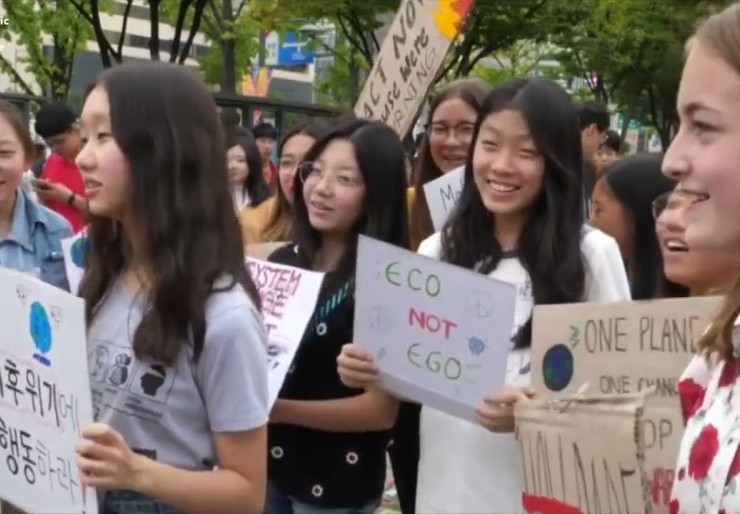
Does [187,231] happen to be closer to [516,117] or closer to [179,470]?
[179,470]

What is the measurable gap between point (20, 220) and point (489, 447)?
220 centimetres

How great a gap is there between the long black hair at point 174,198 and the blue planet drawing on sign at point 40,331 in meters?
0.14

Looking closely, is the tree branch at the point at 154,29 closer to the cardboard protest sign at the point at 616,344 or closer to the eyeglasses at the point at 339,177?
the eyeglasses at the point at 339,177

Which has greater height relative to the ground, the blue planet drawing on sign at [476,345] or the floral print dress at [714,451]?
the floral print dress at [714,451]

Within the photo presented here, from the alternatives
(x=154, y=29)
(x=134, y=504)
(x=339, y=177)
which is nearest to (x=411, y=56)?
(x=339, y=177)

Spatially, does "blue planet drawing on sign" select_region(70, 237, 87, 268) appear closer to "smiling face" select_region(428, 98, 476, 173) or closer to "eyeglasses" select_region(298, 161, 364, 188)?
"eyeglasses" select_region(298, 161, 364, 188)

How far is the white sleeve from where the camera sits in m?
2.96

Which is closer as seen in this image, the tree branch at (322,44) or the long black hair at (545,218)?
the long black hair at (545,218)

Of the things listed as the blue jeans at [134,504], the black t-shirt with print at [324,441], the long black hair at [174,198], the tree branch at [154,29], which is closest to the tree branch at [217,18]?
the tree branch at [154,29]

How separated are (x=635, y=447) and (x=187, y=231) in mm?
952

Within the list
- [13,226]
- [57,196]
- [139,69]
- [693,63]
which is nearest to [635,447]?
[693,63]

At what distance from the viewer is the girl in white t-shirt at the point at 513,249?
288cm

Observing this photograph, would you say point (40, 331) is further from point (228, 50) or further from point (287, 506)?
point (228, 50)

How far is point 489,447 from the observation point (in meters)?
2.88
